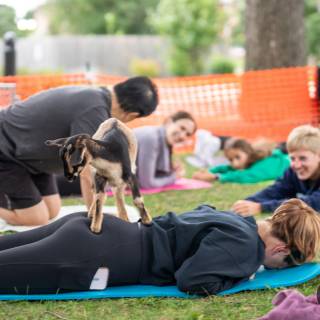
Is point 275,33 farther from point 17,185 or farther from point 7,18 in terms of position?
point 7,18

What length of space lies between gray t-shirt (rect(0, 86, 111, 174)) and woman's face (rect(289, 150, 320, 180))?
1.73 metres

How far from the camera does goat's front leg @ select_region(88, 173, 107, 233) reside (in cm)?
325

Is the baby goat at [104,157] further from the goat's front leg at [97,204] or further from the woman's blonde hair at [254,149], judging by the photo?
the woman's blonde hair at [254,149]

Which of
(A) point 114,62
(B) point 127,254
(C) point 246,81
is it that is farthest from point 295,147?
(A) point 114,62

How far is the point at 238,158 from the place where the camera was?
786 cm

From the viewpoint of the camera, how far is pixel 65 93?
4695 mm

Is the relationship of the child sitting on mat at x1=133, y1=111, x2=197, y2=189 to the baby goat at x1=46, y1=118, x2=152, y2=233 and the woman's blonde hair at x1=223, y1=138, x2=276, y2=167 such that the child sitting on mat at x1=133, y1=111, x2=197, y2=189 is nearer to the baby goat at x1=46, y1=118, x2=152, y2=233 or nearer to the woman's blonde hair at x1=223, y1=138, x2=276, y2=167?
the woman's blonde hair at x1=223, y1=138, x2=276, y2=167

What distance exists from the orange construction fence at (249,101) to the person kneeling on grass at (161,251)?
20.7ft

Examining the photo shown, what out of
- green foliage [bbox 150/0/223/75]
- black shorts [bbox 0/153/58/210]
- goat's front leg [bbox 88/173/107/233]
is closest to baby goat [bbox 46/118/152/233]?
goat's front leg [bbox 88/173/107/233]

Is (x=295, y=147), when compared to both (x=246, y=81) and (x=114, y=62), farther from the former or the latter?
(x=114, y=62)

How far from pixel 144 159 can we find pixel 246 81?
4077 millimetres

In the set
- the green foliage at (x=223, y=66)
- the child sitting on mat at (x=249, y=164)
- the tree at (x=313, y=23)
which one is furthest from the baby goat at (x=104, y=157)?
the green foliage at (x=223, y=66)

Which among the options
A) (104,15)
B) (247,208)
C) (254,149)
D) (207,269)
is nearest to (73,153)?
(207,269)

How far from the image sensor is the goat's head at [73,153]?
298cm
